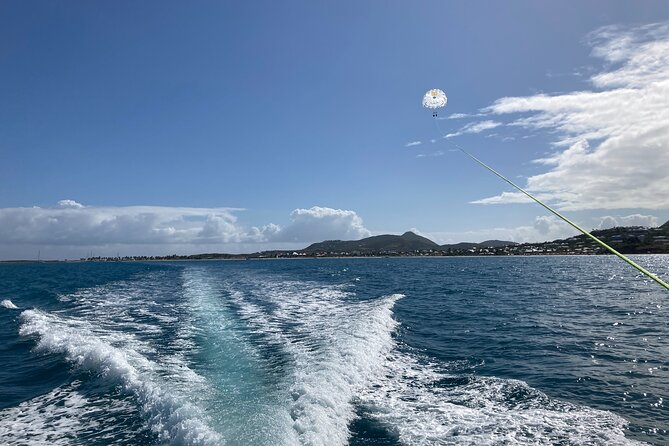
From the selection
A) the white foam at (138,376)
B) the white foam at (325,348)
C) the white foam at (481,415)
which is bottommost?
the white foam at (481,415)

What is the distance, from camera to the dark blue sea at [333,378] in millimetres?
8234

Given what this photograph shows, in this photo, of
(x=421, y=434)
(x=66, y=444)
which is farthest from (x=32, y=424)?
(x=421, y=434)

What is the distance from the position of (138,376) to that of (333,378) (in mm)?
5420

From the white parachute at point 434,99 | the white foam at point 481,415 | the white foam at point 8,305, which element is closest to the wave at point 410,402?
the white foam at point 481,415

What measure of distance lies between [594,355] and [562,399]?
Answer: 17.2 ft

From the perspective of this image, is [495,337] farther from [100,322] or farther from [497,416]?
[100,322]

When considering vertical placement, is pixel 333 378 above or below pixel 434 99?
below

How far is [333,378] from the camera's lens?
11055 millimetres

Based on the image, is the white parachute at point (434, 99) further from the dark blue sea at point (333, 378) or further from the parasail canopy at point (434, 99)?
the dark blue sea at point (333, 378)

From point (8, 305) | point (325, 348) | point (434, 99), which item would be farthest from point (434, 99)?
point (8, 305)

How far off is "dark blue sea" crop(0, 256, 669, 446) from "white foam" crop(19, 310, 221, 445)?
2.1 inches

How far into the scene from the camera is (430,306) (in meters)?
26.7

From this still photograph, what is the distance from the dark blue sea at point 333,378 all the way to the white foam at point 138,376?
52mm

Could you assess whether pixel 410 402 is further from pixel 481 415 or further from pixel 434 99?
pixel 434 99
